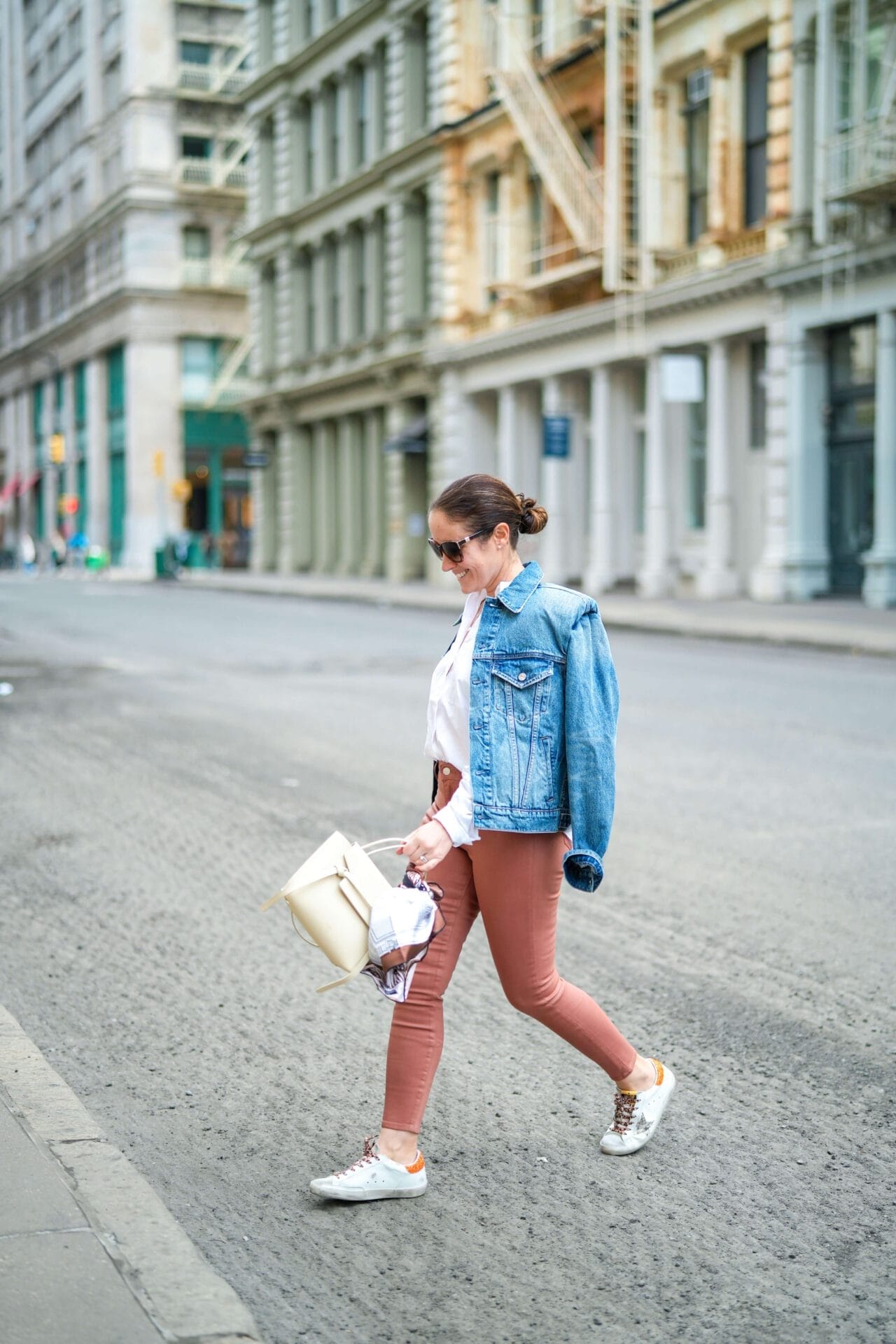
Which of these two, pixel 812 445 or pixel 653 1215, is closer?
pixel 653 1215

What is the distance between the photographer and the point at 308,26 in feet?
151

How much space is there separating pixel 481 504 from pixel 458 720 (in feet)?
1.74

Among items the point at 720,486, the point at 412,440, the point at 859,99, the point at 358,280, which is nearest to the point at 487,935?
the point at 859,99

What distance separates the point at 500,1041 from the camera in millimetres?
5145

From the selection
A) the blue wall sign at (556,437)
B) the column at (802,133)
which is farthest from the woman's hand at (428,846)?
the blue wall sign at (556,437)

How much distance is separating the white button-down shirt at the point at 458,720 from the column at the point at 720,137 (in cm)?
2588

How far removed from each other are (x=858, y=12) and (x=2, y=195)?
2764 inches

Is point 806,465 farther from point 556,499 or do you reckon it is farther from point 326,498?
point 326,498

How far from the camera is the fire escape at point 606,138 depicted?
2953 cm

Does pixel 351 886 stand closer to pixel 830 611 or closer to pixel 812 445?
pixel 830 611

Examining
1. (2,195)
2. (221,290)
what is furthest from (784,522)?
(2,195)

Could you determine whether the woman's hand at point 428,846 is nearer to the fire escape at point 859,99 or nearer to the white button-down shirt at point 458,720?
the white button-down shirt at point 458,720

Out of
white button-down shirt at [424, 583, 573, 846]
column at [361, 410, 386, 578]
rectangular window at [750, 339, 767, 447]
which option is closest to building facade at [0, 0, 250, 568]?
column at [361, 410, 386, 578]

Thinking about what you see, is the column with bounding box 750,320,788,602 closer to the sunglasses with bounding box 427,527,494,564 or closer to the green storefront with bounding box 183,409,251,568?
the sunglasses with bounding box 427,527,494,564
